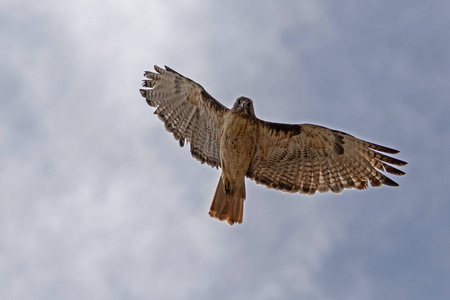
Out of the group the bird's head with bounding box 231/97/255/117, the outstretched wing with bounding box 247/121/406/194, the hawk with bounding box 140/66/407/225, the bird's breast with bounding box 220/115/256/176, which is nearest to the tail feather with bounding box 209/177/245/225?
the hawk with bounding box 140/66/407/225

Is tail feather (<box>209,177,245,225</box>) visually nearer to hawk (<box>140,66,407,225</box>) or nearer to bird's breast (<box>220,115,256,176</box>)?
hawk (<box>140,66,407,225</box>)

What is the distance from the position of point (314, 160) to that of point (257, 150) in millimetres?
1069

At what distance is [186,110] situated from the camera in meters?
13.0

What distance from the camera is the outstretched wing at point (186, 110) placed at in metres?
12.7

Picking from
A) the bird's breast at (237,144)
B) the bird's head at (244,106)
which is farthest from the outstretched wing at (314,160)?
the bird's head at (244,106)

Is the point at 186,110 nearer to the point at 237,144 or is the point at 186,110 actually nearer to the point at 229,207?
the point at 237,144

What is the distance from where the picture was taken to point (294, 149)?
41.0 ft

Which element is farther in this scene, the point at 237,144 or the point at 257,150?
the point at 257,150

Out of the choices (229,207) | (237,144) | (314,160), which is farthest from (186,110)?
(314,160)

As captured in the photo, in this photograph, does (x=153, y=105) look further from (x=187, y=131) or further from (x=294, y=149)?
(x=294, y=149)

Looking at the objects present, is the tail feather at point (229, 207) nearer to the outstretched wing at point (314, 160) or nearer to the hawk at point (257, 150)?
the hawk at point (257, 150)

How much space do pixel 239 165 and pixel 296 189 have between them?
3.91 feet

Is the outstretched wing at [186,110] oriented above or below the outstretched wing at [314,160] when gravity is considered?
above

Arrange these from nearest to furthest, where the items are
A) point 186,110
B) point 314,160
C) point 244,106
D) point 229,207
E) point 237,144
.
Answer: point 244,106 → point 237,144 → point 229,207 → point 314,160 → point 186,110
